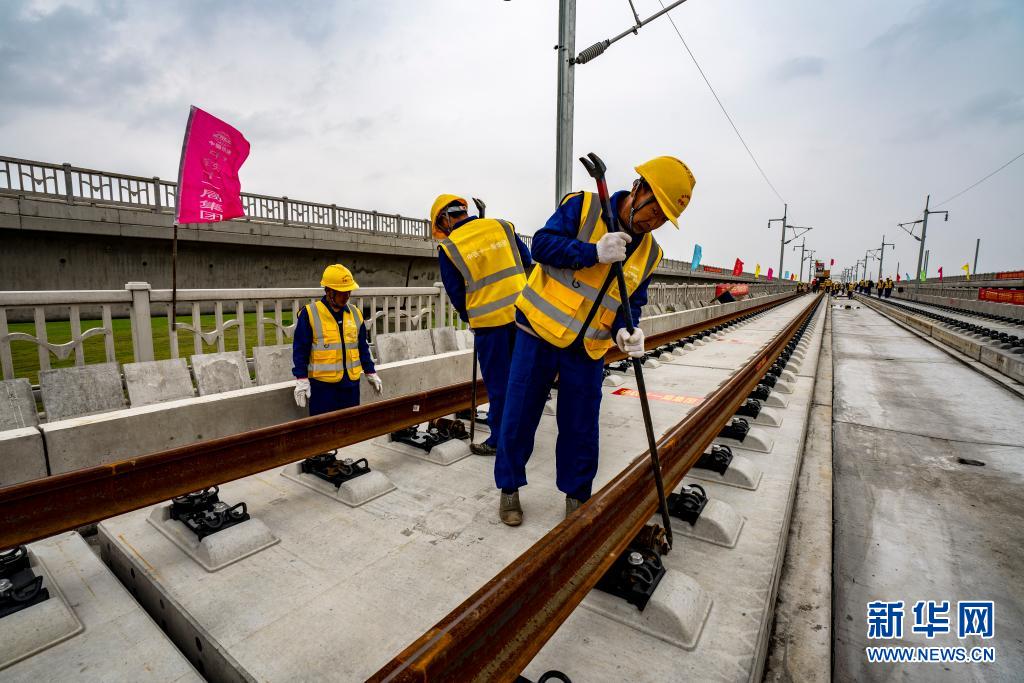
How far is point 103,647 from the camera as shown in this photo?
1820 mm

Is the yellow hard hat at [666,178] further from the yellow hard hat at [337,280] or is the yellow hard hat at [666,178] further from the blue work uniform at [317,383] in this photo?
the blue work uniform at [317,383]

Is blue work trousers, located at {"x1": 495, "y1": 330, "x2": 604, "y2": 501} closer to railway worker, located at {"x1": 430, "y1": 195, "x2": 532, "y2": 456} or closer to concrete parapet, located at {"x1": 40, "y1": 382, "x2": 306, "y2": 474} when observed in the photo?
railway worker, located at {"x1": 430, "y1": 195, "x2": 532, "y2": 456}

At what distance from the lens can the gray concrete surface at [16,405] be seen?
3.34m

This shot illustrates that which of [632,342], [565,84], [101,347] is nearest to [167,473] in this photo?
[632,342]

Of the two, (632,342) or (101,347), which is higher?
(632,342)

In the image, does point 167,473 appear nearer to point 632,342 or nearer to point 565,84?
point 632,342

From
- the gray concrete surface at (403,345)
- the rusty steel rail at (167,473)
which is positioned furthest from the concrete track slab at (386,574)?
the gray concrete surface at (403,345)

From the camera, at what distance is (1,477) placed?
9.58 ft

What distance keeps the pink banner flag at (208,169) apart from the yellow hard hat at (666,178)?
16.5 ft

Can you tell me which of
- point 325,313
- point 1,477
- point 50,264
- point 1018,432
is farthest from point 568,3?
point 50,264

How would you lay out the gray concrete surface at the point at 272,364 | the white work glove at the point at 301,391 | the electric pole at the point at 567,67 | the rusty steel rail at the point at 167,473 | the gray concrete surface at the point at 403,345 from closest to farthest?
the rusty steel rail at the point at 167,473, the white work glove at the point at 301,391, the gray concrete surface at the point at 272,364, the gray concrete surface at the point at 403,345, the electric pole at the point at 567,67

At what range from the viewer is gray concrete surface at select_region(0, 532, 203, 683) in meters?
1.70

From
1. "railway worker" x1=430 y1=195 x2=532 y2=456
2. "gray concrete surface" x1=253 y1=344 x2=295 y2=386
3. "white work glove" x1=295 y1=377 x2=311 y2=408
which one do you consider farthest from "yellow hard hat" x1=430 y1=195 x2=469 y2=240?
"gray concrete surface" x1=253 y1=344 x2=295 y2=386

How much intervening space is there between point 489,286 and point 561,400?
1.25 meters
